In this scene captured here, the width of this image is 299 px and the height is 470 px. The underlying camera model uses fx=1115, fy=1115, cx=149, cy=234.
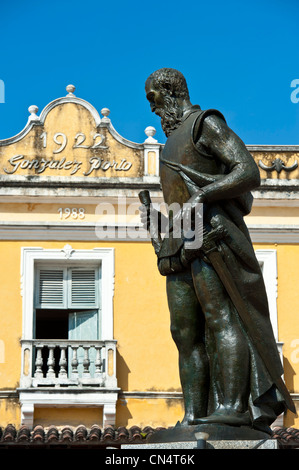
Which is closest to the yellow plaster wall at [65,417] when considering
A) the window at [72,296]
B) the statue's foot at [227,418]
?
the window at [72,296]

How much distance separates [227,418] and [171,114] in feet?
6.95

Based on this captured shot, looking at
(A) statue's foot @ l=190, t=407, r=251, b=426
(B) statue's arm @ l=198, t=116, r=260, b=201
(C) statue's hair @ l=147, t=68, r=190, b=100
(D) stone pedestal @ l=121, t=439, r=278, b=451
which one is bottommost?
(D) stone pedestal @ l=121, t=439, r=278, b=451

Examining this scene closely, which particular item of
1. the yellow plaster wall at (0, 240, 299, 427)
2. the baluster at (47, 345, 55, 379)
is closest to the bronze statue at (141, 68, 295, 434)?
the baluster at (47, 345, 55, 379)

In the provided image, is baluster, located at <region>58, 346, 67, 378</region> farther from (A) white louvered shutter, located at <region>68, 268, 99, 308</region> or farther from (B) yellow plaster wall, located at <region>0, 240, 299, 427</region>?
(A) white louvered shutter, located at <region>68, 268, 99, 308</region>

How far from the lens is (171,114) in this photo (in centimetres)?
748

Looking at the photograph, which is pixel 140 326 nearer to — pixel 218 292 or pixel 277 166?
pixel 277 166

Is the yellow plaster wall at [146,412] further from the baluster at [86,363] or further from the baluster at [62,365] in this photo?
the baluster at [62,365]

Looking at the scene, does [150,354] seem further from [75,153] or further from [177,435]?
[177,435]

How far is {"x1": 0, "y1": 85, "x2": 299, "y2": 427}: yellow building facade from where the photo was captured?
1923 cm

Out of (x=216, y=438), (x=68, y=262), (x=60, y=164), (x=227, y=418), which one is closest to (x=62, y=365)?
(x=68, y=262)

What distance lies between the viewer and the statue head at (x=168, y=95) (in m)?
7.48

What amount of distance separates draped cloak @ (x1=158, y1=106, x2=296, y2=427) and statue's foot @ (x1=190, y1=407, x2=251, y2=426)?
8 cm
